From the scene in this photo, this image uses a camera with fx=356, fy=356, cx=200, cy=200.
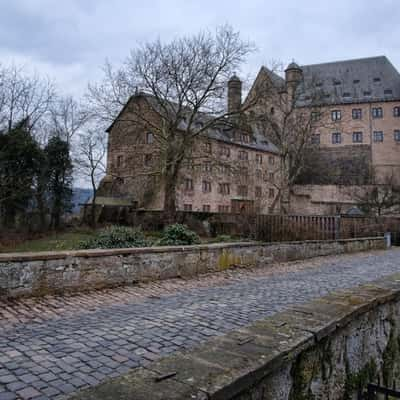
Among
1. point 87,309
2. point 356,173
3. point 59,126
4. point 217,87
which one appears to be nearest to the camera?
point 87,309

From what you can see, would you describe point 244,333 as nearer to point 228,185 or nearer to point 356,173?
point 228,185

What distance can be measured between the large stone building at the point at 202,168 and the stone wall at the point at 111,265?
12404mm

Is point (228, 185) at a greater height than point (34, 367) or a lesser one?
greater

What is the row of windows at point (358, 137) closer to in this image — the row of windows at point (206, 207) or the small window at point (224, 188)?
the small window at point (224, 188)

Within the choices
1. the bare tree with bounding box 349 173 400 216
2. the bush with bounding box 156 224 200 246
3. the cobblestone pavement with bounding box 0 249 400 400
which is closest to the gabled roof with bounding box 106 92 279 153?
the bare tree with bounding box 349 173 400 216

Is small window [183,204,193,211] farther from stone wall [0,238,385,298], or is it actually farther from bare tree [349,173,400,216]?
stone wall [0,238,385,298]

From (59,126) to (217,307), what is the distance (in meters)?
29.3

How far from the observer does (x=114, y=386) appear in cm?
173

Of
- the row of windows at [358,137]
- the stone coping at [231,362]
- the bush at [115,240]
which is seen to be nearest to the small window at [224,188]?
the row of windows at [358,137]

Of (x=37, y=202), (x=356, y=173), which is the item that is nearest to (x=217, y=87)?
(x=37, y=202)

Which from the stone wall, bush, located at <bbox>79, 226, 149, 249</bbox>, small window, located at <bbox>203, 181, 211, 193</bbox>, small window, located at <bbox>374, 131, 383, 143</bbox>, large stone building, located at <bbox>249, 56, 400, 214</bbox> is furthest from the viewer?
small window, located at <bbox>374, 131, 383, 143</bbox>

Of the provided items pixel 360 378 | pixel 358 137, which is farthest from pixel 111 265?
pixel 358 137

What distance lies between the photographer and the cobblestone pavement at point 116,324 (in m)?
2.80

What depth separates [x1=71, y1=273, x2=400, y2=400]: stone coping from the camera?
170 centimetres
